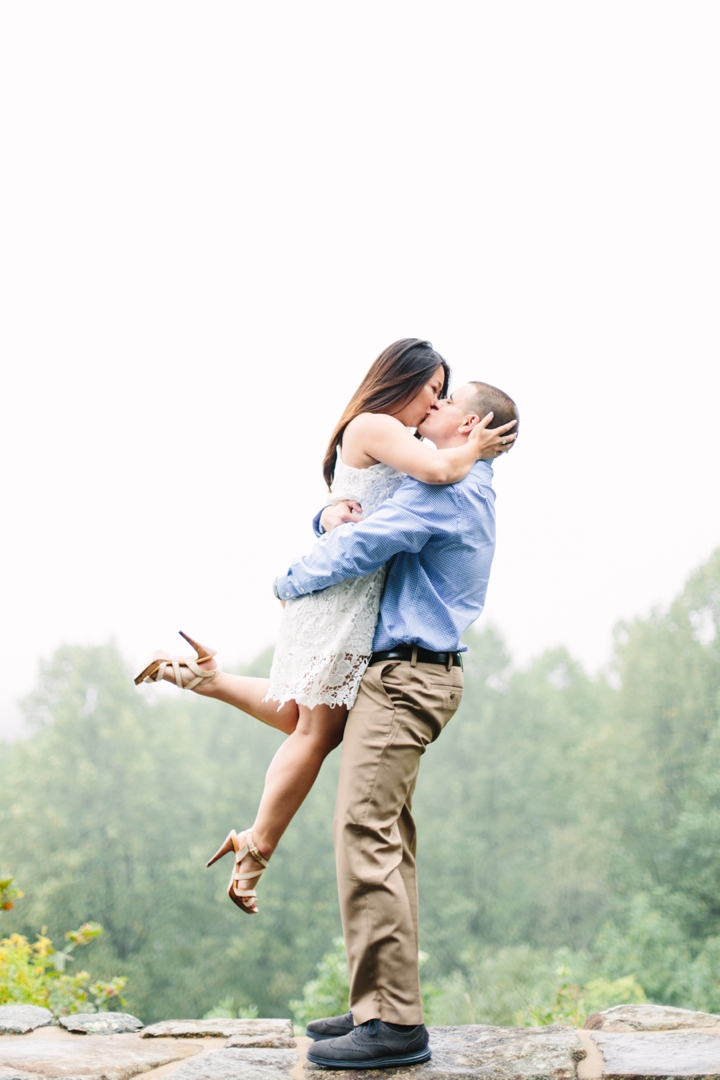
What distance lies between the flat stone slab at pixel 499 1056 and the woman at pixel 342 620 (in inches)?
24.0

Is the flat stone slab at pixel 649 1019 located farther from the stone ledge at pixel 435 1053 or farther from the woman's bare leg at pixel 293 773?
the woman's bare leg at pixel 293 773

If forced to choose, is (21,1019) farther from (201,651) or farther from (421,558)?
(421,558)

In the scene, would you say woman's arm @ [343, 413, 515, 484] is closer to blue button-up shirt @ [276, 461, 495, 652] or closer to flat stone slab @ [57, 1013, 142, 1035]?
blue button-up shirt @ [276, 461, 495, 652]

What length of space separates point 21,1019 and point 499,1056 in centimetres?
153

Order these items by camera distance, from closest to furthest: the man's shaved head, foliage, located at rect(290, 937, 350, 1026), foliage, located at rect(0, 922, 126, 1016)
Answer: the man's shaved head < foliage, located at rect(0, 922, 126, 1016) < foliage, located at rect(290, 937, 350, 1026)

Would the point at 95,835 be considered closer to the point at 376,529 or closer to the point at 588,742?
the point at 588,742

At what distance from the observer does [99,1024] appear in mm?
2762

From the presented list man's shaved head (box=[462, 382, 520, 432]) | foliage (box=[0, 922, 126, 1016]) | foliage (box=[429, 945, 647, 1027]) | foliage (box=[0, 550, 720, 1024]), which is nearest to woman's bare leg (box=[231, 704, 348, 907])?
man's shaved head (box=[462, 382, 520, 432])

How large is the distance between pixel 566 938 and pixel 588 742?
12.8ft

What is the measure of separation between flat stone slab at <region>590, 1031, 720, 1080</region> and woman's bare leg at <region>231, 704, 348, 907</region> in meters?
0.99

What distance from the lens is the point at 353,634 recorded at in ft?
7.53

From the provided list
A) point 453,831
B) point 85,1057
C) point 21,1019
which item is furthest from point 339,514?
point 453,831

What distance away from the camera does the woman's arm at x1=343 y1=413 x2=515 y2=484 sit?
2.23m

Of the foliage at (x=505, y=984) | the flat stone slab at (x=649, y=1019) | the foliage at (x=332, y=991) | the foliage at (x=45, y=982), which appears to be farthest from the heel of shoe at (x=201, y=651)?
the foliage at (x=505, y=984)
